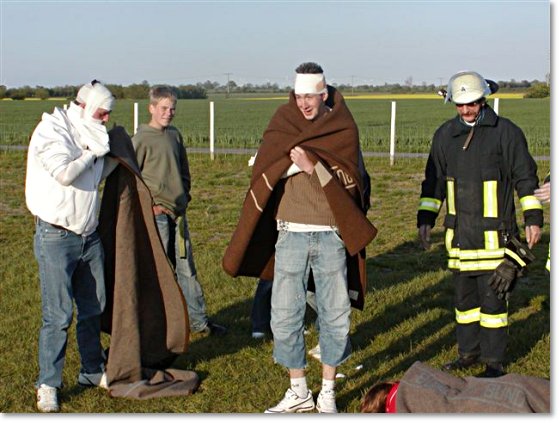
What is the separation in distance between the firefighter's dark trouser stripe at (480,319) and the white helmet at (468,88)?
1292mm

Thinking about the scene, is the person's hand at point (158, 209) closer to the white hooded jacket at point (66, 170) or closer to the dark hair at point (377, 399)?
the white hooded jacket at point (66, 170)

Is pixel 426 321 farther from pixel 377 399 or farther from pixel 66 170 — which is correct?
pixel 377 399

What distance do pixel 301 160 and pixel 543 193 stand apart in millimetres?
1689

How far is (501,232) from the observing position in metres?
6.86

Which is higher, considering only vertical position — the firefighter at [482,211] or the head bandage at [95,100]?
the head bandage at [95,100]

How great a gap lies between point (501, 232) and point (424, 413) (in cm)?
287

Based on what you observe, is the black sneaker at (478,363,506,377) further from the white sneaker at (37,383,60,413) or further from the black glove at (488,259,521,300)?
the white sneaker at (37,383,60,413)

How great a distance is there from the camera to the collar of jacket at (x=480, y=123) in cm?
673

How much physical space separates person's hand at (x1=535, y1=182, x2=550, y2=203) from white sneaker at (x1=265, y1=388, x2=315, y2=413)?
6.63 feet

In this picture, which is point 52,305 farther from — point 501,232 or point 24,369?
point 501,232

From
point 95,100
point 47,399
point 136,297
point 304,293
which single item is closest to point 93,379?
point 47,399

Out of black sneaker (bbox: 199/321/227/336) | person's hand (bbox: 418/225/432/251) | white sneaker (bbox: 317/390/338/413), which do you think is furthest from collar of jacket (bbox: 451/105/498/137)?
black sneaker (bbox: 199/321/227/336)

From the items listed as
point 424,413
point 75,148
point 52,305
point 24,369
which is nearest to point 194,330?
point 24,369

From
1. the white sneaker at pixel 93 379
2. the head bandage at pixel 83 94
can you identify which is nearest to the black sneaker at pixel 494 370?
the white sneaker at pixel 93 379
